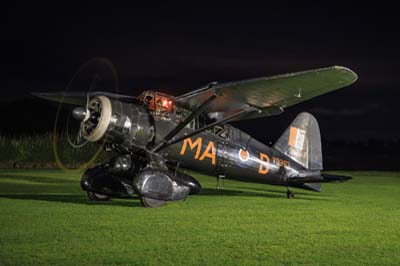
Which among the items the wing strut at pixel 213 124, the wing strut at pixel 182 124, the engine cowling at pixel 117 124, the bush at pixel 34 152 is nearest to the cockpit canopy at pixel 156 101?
the engine cowling at pixel 117 124

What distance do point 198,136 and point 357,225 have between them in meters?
5.07

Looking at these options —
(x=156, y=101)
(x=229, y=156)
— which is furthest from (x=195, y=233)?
(x=229, y=156)

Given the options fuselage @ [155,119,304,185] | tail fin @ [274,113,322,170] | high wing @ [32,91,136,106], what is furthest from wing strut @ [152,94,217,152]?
tail fin @ [274,113,322,170]

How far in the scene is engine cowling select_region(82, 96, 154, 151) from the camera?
11.8 m

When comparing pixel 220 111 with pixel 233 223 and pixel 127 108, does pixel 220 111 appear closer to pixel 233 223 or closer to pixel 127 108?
pixel 127 108

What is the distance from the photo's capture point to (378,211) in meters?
11.9

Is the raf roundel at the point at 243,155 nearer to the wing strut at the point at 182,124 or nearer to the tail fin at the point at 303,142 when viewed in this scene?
the tail fin at the point at 303,142

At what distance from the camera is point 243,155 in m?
14.6

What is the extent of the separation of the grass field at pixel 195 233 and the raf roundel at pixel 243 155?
180cm

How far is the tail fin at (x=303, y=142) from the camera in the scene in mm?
16250

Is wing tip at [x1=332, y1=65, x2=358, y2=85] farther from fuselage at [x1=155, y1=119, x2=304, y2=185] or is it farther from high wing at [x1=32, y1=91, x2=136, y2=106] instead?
Answer: high wing at [x1=32, y1=91, x2=136, y2=106]

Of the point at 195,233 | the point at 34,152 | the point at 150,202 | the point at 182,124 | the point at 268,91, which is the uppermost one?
the point at 268,91

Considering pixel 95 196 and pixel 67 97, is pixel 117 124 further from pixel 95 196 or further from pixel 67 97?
pixel 67 97

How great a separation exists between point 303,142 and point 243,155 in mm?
2720
